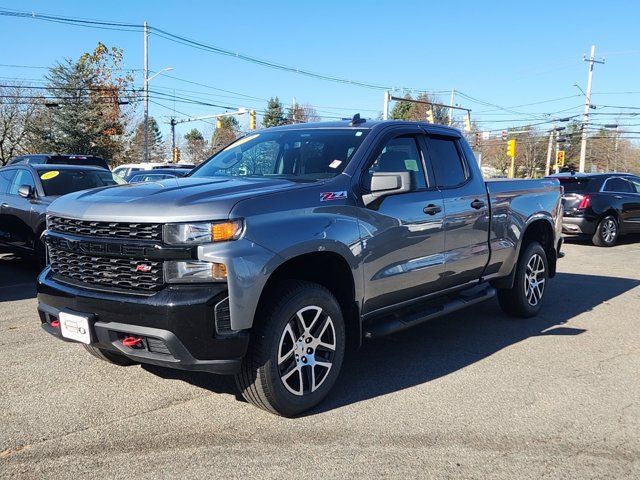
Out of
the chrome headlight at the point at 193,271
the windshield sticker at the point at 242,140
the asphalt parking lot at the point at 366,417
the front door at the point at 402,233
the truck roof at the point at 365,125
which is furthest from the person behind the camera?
the windshield sticker at the point at 242,140

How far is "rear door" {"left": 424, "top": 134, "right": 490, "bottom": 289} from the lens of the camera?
5.03 metres

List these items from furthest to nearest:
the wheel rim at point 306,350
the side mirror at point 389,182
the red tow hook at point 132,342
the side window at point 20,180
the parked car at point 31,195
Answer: the side window at point 20,180, the parked car at point 31,195, the side mirror at point 389,182, the wheel rim at point 306,350, the red tow hook at point 132,342

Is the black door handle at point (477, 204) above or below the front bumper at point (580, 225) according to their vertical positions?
above

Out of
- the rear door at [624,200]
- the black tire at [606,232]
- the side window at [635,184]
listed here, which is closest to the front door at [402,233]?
the black tire at [606,232]

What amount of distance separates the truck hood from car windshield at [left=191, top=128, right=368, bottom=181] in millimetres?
425

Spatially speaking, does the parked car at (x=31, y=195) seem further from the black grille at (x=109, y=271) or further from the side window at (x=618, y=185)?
the side window at (x=618, y=185)

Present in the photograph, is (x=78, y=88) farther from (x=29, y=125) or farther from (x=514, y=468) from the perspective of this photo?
(x=514, y=468)

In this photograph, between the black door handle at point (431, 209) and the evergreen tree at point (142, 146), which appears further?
the evergreen tree at point (142, 146)

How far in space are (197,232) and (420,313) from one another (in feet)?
7.27

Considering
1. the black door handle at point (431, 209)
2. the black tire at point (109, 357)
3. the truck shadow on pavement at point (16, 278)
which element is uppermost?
the black door handle at point (431, 209)

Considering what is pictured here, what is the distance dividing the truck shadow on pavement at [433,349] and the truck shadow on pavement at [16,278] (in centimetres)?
353

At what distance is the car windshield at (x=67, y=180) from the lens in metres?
8.59

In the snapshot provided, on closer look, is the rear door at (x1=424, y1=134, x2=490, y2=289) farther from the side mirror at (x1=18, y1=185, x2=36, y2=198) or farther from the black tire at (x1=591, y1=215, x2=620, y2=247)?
the black tire at (x1=591, y1=215, x2=620, y2=247)

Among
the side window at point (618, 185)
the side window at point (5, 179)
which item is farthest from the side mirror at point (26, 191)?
the side window at point (618, 185)
